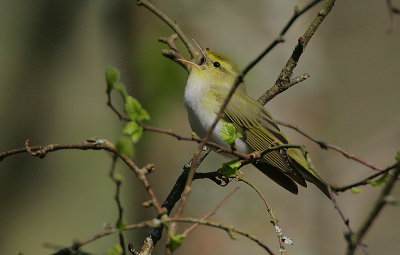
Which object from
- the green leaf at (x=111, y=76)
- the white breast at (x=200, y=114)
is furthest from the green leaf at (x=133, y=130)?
the white breast at (x=200, y=114)

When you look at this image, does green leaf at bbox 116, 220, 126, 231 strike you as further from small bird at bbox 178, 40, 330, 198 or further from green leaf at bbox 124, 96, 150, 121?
small bird at bbox 178, 40, 330, 198

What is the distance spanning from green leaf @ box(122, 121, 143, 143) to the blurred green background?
388cm

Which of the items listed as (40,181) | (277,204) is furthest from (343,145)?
(40,181)

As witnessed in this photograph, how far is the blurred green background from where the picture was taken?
19.2 ft

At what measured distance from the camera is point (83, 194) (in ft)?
26.9

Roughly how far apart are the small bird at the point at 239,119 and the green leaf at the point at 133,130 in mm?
1885

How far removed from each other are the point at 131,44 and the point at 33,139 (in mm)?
1968

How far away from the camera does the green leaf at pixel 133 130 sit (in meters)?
1.54

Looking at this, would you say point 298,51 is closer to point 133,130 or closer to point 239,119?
point 239,119

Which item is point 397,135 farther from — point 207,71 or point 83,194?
point 83,194

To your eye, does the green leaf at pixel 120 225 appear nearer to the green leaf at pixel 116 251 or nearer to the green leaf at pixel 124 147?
the green leaf at pixel 116 251

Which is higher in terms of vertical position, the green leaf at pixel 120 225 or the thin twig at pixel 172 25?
the thin twig at pixel 172 25

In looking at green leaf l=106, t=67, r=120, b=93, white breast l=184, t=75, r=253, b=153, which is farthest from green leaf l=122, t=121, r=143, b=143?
white breast l=184, t=75, r=253, b=153

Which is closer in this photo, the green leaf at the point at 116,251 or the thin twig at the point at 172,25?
the green leaf at the point at 116,251
